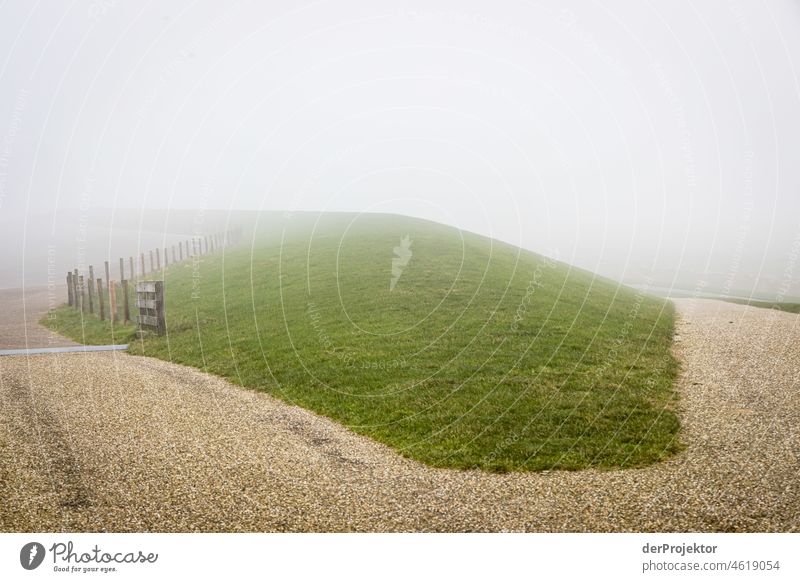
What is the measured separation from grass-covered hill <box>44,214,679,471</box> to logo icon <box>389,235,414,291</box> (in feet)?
0.69

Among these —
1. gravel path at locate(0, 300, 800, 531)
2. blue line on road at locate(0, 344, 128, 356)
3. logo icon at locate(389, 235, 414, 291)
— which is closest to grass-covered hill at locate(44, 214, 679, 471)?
logo icon at locate(389, 235, 414, 291)

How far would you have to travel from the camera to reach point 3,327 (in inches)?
969

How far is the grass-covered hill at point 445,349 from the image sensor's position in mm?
12219

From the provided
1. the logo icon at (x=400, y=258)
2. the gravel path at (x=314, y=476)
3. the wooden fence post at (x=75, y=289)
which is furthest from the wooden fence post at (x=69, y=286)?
the gravel path at (x=314, y=476)

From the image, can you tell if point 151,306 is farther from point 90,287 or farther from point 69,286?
point 69,286

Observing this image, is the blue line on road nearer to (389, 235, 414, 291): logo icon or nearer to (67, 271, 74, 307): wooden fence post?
(67, 271, 74, 307): wooden fence post
